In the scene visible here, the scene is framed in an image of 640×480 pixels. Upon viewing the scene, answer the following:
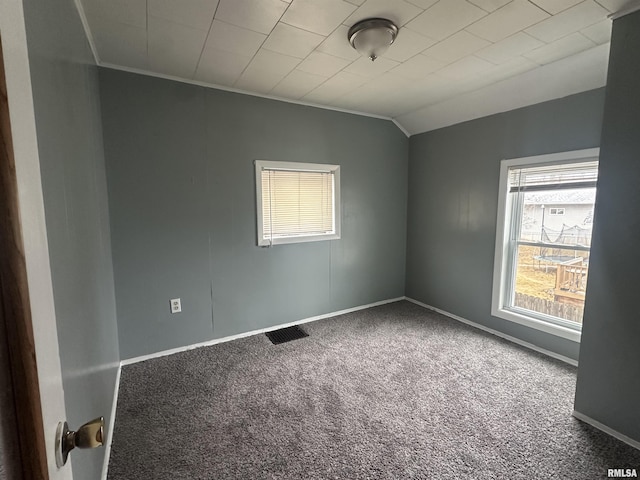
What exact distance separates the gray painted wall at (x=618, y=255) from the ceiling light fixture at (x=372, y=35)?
127cm

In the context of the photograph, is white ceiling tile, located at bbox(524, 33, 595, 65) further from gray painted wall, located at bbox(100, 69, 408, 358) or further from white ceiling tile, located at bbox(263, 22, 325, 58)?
gray painted wall, located at bbox(100, 69, 408, 358)

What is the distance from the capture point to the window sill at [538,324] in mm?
2465

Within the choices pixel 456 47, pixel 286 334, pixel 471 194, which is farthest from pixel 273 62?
pixel 286 334

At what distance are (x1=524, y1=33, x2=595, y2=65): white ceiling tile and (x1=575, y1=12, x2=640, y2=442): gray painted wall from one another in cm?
33

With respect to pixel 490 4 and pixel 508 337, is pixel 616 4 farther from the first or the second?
pixel 508 337

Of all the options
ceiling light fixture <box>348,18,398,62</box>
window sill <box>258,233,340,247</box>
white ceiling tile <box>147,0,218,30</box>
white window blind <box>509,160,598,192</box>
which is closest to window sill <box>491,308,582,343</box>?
white window blind <box>509,160,598,192</box>

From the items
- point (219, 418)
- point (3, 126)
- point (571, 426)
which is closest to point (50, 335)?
point (3, 126)

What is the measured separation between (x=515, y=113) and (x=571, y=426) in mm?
2549

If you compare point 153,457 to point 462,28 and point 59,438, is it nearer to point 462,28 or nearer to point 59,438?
point 59,438

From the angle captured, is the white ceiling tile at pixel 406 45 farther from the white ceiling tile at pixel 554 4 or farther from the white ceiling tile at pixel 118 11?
the white ceiling tile at pixel 118 11

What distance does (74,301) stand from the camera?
42.4 inches

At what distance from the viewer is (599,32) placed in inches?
73.8

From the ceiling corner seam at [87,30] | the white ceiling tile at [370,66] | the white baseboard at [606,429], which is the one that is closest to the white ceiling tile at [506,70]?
the white ceiling tile at [370,66]

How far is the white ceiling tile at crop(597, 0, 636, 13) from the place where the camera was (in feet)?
5.15
